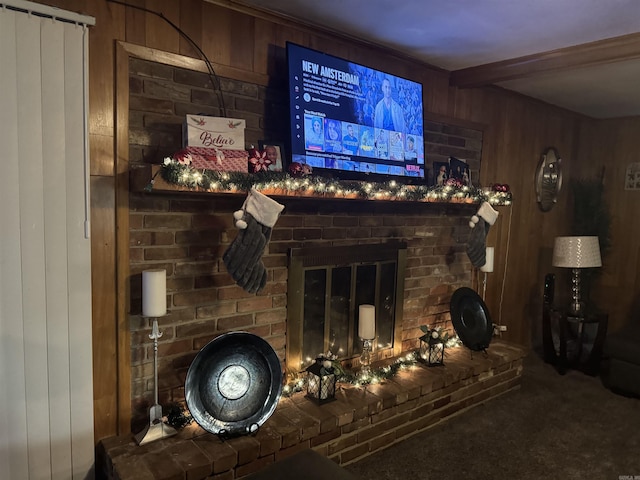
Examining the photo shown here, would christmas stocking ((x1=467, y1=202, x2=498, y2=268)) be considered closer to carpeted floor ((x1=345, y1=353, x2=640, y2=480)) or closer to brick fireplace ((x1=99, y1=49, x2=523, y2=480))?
brick fireplace ((x1=99, y1=49, x2=523, y2=480))

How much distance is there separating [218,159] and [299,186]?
38 centimetres

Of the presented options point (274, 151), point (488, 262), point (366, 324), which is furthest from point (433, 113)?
point (366, 324)

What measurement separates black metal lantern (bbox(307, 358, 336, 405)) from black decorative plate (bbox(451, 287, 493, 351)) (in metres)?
1.22

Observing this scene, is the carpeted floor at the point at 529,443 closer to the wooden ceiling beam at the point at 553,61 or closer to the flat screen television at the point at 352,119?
the flat screen television at the point at 352,119

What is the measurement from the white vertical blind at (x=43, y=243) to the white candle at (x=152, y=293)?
0.23 meters

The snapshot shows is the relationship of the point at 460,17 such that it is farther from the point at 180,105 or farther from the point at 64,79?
the point at 64,79

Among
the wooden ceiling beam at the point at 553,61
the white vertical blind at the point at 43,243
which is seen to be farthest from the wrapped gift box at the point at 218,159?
the wooden ceiling beam at the point at 553,61

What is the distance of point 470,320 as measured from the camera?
334cm

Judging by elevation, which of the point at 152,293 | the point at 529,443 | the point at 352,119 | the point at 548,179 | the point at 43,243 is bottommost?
the point at 529,443

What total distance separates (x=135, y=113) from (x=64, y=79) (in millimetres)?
280

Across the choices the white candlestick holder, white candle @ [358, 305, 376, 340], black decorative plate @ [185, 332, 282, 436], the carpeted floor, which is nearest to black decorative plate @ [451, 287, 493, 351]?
the carpeted floor

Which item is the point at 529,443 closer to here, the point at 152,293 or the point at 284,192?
the point at 284,192

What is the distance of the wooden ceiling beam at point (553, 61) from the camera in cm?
247

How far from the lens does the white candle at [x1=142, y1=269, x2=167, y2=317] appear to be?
191 centimetres
